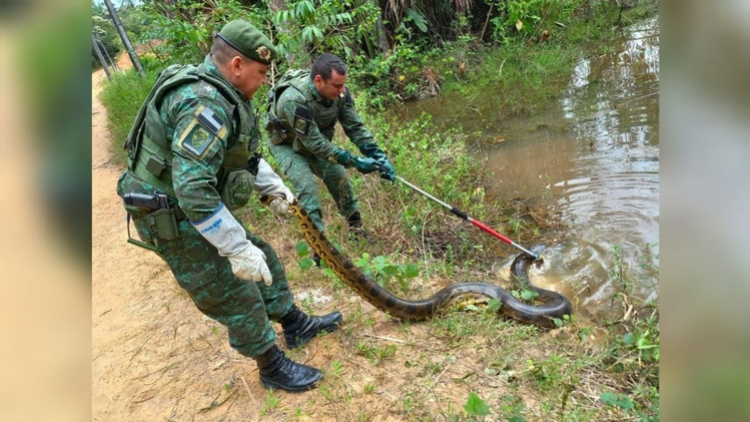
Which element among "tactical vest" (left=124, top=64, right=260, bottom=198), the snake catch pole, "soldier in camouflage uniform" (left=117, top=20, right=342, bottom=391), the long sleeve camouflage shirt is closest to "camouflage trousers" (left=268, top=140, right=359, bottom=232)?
the long sleeve camouflage shirt

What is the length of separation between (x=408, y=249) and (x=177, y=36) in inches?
171

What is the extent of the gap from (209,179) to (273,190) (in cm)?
96

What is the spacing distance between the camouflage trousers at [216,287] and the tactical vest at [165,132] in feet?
0.95

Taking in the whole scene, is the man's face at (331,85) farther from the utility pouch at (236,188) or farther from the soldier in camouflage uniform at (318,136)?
the utility pouch at (236,188)

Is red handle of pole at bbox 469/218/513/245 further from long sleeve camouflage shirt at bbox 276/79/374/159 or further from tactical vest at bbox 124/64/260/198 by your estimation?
tactical vest at bbox 124/64/260/198

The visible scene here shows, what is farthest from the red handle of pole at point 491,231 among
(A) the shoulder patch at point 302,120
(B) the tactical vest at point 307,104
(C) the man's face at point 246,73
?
(C) the man's face at point 246,73

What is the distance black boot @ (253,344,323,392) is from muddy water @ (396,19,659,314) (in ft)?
8.83


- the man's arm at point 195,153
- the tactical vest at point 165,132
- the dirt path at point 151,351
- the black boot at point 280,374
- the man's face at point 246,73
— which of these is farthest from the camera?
the dirt path at point 151,351

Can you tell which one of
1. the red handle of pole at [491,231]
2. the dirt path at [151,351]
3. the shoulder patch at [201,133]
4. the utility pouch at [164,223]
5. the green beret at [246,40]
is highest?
the green beret at [246,40]

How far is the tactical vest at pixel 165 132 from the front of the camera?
246 centimetres

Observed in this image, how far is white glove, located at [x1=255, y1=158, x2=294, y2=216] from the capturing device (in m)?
3.26

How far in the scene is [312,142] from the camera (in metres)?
4.47
